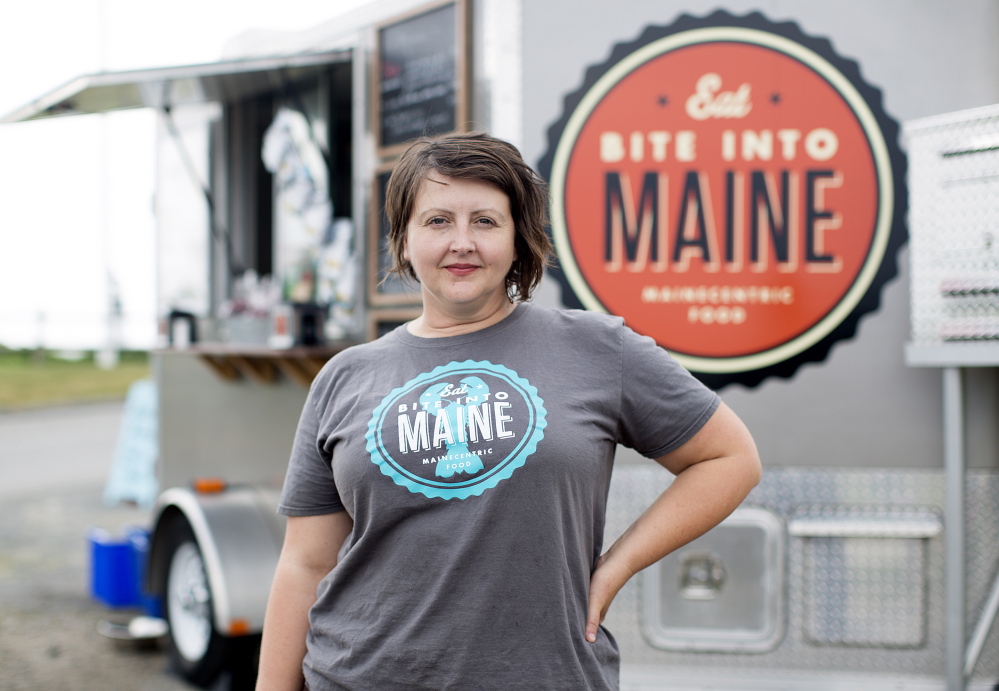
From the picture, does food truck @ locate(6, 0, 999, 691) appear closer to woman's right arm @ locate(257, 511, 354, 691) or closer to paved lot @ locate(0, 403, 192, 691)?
woman's right arm @ locate(257, 511, 354, 691)

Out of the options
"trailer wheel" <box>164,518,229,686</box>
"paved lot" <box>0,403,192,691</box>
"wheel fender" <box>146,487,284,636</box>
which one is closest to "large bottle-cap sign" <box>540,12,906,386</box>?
"wheel fender" <box>146,487,284,636</box>

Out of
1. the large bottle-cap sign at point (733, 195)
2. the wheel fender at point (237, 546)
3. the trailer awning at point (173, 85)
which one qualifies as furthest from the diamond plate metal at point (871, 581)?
the trailer awning at point (173, 85)

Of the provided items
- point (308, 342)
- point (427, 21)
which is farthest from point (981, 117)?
point (308, 342)

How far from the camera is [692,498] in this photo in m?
1.50

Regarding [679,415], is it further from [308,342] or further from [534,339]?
[308,342]

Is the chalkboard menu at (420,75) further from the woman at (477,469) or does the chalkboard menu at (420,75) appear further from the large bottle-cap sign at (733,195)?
the woman at (477,469)

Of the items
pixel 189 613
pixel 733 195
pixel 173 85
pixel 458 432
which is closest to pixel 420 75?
pixel 733 195

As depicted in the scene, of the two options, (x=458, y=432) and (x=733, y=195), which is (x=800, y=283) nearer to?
(x=733, y=195)

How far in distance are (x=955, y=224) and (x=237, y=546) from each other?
2.83m

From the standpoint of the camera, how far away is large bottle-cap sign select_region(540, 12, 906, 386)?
95.6 inches

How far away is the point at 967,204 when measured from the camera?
227 centimetres

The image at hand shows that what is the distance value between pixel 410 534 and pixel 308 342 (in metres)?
2.12

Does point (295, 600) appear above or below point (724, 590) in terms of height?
above

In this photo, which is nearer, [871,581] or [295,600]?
[295,600]
